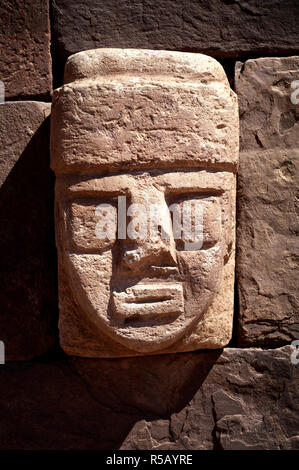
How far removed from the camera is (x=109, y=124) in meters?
1.58

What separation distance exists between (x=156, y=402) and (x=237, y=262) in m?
0.66

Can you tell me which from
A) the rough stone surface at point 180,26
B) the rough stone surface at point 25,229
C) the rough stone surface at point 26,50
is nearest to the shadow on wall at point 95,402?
the rough stone surface at point 25,229

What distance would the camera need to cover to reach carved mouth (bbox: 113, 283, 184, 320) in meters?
1.60

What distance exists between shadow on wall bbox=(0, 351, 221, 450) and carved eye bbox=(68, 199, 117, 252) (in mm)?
557

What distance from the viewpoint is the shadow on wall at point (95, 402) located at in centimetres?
191

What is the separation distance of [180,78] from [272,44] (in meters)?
0.56

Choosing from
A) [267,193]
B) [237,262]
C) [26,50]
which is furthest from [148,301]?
[26,50]

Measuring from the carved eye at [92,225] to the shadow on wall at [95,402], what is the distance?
56cm

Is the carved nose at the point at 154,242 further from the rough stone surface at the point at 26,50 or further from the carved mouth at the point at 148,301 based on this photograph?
the rough stone surface at the point at 26,50

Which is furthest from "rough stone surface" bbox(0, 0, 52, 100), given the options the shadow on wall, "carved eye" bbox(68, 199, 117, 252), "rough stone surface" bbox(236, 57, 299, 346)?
the shadow on wall

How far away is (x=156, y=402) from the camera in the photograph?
6.36 ft

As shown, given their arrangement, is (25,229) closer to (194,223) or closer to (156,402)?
(194,223)
